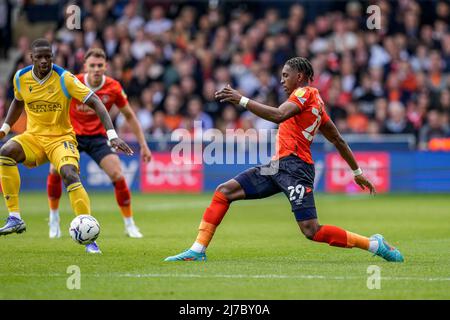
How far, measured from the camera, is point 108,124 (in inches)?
429

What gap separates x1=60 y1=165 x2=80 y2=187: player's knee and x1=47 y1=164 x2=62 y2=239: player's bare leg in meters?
2.44

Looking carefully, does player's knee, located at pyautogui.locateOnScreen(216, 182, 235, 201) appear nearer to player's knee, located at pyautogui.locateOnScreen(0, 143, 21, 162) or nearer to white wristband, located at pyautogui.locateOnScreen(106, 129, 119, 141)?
white wristband, located at pyautogui.locateOnScreen(106, 129, 119, 141)

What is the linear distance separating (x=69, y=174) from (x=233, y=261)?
2.17 m

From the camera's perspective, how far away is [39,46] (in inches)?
440

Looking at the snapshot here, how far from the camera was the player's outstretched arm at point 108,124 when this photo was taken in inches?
414

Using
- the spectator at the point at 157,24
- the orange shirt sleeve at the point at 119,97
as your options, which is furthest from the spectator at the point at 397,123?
the orange shirt sleeve at the point at 119,97

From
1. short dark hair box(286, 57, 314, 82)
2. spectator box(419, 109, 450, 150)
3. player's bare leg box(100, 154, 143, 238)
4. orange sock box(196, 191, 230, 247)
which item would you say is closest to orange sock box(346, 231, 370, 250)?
orange sock box(196, 191, 230, 247)

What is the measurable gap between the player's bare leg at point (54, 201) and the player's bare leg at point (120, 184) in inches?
26.9

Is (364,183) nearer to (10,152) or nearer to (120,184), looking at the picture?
(10,152)

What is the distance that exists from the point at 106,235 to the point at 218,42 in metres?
13.6

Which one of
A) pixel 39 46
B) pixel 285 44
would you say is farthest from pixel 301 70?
pixel 285 44

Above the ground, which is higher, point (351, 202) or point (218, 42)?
point (218, 42)

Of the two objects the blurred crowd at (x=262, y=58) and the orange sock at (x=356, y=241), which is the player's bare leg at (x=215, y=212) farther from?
the blurred crowd at (x=262, y=58)
